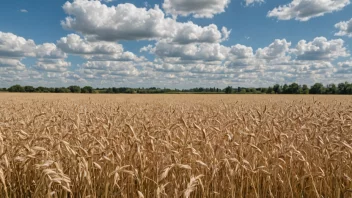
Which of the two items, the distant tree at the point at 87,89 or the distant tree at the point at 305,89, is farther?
the distant tree at the point at 87,89

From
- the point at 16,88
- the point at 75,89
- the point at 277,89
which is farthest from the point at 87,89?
the point at 277,89

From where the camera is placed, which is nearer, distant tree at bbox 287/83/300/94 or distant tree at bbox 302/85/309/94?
distant tree at bbox 302/85/309/94

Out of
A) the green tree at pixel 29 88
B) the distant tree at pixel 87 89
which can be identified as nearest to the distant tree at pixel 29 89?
the green tree at pixel 29 88

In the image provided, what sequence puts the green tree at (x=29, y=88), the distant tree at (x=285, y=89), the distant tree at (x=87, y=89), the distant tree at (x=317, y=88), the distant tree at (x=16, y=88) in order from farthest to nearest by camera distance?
the distant tree at (x=285, y=89) < the distant tree at (x=87, y=89) < the distant tree at (x=317, y=88) < the green tree at (x=29, y=88) < the distant tree at (x=16, y=88)

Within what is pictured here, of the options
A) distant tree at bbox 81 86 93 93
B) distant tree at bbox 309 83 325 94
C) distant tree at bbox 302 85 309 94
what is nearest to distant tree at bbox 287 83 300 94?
distant tree at bbox 302 85 309 94

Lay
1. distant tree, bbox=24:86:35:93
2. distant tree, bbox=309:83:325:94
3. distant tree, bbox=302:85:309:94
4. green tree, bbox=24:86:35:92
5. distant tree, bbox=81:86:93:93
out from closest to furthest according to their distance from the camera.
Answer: distant tree, bbox=24:86:35:93 → green tree, bbox=24:86:35:92 → distant tree, bbox=309:83:325:94 → distant tree, bbox=302:85:309:94 → distant tree, bbox=81:86:93:93

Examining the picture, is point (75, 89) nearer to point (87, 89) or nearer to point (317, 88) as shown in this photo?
point (87, 89)

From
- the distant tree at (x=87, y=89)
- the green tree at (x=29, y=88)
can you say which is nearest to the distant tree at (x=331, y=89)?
the distant tree at (x=87, y=89)

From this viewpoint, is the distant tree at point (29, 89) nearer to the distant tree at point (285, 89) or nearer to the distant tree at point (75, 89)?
the distant tree at point (75, 89)

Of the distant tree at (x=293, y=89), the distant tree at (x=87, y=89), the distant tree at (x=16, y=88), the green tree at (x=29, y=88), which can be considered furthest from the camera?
the distant tree at (x=293, y=89)

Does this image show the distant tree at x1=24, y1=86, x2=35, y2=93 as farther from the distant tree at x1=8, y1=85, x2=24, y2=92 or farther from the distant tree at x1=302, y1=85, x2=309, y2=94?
the distant tree at x1=302, y1=85, x2=309, y2=94

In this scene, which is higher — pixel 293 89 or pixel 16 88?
pixel 293 89

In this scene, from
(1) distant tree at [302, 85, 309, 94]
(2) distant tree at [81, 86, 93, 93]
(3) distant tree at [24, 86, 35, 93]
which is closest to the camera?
(3) distant tree at [24, 86, 35, 93]

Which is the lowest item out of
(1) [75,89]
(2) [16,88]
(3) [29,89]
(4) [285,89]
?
(3) [29,89]
